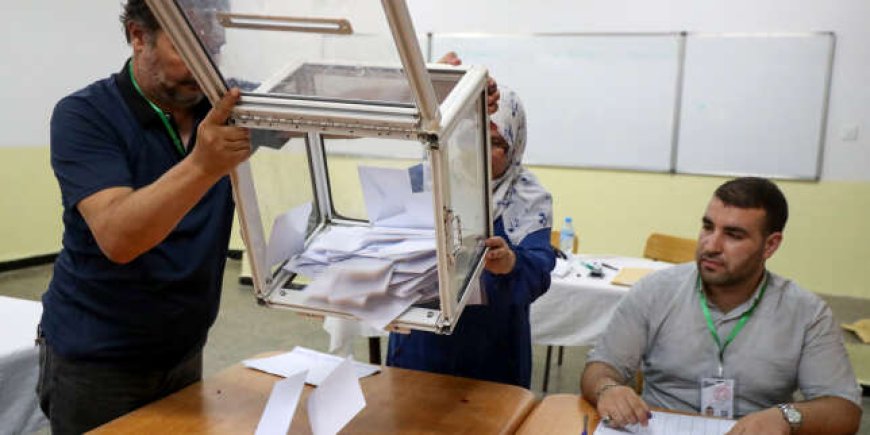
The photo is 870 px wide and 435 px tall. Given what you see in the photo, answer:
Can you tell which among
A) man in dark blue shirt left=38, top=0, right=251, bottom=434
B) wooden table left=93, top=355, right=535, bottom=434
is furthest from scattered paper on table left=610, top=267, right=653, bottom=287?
man in dark blue shirt left=38, top=0, right=251, bottom=434

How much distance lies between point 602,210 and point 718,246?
143 inches

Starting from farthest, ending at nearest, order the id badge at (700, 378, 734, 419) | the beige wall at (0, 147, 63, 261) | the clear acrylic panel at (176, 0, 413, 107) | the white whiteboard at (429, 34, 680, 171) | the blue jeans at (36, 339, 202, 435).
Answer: the beige wall at (0, 147, 63, 261) < the white whiteboard at (429, 34, 680, 171) < the id badge at (700, 378, 734, 419) < the blue jeans at (36, 339, 202, 435) < the clear acrylic panel at (176, 0, 413, 107)

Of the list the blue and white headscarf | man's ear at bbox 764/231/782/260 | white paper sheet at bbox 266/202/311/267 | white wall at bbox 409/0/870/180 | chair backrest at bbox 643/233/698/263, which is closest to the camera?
white paper sheet at bbox 266/202/311/267

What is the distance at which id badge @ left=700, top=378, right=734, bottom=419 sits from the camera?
1.68 metres

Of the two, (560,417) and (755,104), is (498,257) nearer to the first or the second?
(560,417)

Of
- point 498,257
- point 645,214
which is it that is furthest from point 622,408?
point 645,214

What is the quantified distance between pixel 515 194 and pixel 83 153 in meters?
0.82

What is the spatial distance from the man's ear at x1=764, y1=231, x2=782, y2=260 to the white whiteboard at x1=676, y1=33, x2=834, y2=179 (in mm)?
3436

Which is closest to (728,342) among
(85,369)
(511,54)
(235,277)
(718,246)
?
(718,246)

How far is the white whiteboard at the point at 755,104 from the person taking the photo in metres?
4.81

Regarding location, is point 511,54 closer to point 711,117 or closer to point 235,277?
point 711,117

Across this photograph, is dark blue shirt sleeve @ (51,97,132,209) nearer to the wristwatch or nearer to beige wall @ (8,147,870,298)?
the wristwatch

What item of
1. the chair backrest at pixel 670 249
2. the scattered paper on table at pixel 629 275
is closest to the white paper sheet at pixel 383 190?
the scattered paper on table at pixel 629 275

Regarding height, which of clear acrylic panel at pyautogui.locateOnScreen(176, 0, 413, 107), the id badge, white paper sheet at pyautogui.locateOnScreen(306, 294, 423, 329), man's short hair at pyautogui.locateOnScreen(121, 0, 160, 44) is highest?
man's short hair at pyautogui.locateOnScreen(121, 0, 160, 44)
